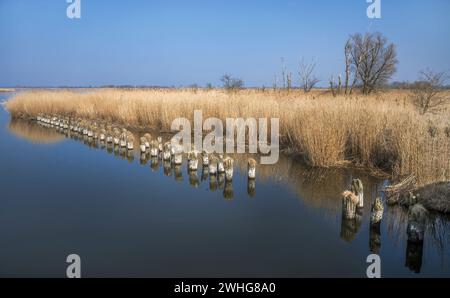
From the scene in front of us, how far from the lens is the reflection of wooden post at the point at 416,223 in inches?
161

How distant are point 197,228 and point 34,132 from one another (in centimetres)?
1229

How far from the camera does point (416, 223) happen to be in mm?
4176

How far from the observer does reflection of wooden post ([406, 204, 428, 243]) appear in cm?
408

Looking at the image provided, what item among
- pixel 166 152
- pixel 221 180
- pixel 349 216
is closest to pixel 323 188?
pixel 349 216

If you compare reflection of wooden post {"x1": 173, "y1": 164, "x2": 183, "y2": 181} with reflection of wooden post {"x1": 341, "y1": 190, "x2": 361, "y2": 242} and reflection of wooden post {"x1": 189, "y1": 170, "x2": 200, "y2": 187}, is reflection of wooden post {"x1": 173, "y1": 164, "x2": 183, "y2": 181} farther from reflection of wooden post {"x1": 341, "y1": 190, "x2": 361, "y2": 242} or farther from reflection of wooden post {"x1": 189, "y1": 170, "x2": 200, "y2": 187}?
reflection of wooden post {"x1": 341, "y1": 190, "x2": 361, "y2": 242}

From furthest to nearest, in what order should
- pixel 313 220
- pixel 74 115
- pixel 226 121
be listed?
pixel 74 115 → pixel 226 121 → pixel 313 220

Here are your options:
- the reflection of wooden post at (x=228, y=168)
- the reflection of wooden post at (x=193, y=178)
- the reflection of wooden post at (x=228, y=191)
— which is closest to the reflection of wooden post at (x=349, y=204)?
the reflection of wooden post at (x=228, y=191)

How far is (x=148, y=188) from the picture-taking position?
22.8ft

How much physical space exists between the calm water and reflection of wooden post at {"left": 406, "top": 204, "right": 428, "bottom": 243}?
0.50ft

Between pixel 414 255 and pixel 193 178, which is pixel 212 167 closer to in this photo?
pixel 193 178

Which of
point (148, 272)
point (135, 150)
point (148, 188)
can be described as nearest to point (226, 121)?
point (135, 150)

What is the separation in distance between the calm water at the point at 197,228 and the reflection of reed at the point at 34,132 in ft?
16.4

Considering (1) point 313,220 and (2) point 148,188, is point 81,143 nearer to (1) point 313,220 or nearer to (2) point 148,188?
(2) point 148,188

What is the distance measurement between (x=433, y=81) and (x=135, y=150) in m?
9.14
